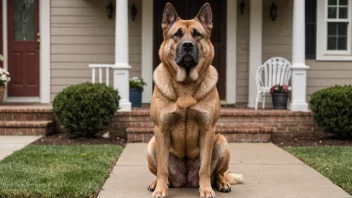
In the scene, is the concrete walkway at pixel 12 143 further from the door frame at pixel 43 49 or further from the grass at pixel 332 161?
the grass at pixel 332 161

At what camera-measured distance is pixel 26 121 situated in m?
8.71

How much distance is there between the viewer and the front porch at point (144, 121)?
8445mm

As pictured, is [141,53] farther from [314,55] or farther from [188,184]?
[188,184]

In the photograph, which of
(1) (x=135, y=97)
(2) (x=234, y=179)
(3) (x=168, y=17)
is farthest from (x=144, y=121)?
(3) (x=168, y=17)

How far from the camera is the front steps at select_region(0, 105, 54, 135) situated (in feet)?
27.7

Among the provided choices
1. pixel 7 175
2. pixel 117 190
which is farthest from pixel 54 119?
pixel 117 190

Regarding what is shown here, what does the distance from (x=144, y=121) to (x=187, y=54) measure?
190 inches

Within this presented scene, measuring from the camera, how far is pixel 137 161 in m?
6.13

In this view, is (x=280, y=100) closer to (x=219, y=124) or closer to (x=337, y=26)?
(x=219, y=124)

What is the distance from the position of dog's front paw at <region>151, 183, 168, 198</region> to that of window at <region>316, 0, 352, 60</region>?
22.8 ft

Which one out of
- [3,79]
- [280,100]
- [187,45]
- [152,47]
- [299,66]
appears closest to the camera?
[187,45]

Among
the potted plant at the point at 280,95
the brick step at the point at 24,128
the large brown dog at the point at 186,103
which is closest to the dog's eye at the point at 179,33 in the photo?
the large brown dog at the point at 186,103

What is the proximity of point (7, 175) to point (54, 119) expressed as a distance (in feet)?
12.8

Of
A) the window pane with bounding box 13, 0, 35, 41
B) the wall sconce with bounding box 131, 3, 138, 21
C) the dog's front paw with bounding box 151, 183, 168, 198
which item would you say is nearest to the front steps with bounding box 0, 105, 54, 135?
the window pane with bounding box 13, 0, 35, 41
